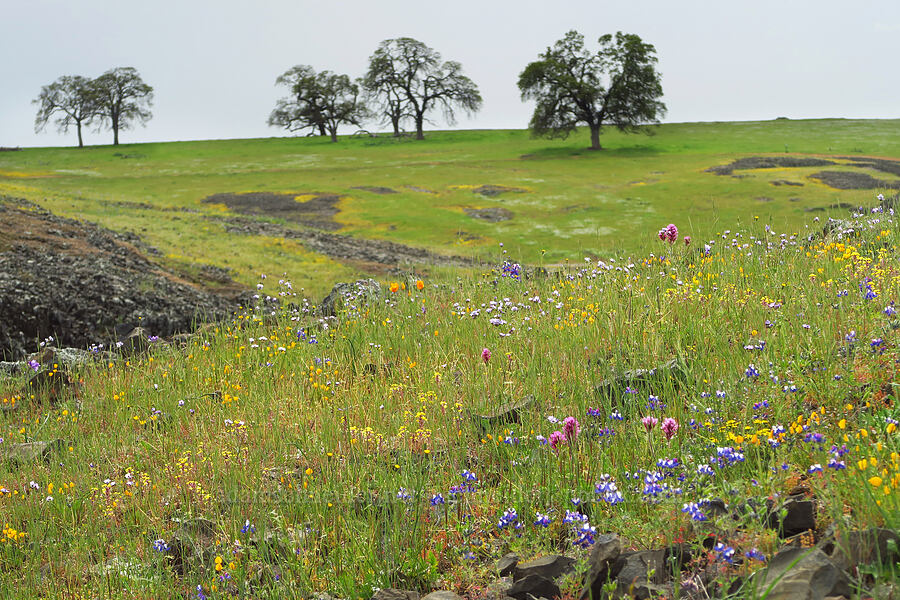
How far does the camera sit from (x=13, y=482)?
6.02m

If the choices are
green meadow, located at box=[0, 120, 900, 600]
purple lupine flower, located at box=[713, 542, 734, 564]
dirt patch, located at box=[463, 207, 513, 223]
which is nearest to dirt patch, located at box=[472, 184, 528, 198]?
dirt patch, located at box=[463, 207, 513, 223]

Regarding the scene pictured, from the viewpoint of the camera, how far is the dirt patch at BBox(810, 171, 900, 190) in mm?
39094

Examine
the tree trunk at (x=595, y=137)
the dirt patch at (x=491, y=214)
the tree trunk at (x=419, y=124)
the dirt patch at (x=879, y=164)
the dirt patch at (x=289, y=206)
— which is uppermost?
the tree trunk at (x=419, y=124)

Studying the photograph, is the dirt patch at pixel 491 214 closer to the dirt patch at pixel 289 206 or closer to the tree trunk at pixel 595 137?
the dirt patch at pixel 289 206

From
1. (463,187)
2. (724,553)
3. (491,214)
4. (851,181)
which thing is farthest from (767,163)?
(724,553)

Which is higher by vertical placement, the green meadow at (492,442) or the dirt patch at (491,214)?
the dirt patch at (491,214)

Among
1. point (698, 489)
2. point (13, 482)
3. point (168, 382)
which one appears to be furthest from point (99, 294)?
point (698, 489)

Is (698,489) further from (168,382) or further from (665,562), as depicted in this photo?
(168,382)

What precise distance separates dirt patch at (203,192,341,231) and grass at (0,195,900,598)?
27.5 metres

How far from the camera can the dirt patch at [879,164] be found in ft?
150

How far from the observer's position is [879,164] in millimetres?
48406

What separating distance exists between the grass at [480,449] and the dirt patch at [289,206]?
1081 inches

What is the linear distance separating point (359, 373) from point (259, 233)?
2240 centimetres

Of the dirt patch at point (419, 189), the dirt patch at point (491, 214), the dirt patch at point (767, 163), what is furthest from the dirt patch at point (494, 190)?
the dirt patch at point (767, 163)
